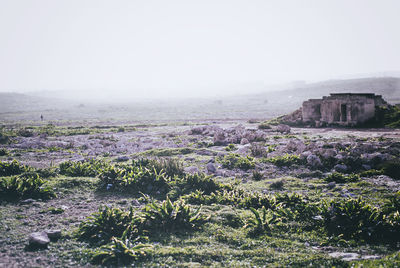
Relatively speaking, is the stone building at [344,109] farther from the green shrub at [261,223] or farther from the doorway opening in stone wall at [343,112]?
the green shrub at [261,223]

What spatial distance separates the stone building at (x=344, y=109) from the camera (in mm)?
24094

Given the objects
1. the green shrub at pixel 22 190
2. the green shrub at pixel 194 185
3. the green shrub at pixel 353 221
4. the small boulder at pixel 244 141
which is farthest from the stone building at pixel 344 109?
the green shrub at pixel 22 190

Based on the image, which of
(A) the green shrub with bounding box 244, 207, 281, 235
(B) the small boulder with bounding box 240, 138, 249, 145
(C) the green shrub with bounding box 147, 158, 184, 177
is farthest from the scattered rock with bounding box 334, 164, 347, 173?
(B) the small boulder with bounding box 240, 138, 249, 145

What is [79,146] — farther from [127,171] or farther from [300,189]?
[300,189]

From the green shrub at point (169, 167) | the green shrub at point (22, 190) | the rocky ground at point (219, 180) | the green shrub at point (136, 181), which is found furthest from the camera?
the green shrub at point (169, 167)

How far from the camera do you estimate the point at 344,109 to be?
2509 centimetres

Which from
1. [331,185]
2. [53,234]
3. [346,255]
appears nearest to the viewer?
[346,255]

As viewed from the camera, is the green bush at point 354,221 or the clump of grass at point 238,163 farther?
the clump of grass at point 238,163

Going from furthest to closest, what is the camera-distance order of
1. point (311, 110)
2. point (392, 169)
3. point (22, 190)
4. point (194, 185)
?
point (311, 110) → point (392, 169) → point (194, 185) → point (22, 190)

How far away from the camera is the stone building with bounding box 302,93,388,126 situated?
949 inches

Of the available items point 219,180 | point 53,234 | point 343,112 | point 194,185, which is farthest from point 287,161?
point 343,112

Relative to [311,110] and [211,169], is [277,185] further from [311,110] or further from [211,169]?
[311,110]

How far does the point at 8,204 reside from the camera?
27.1 ft

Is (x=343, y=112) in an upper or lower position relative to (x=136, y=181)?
upper
